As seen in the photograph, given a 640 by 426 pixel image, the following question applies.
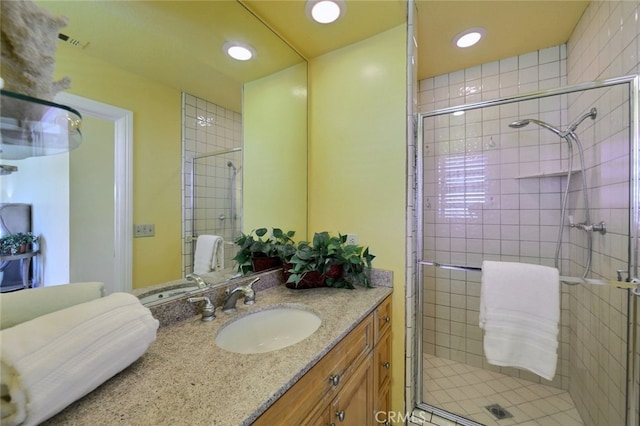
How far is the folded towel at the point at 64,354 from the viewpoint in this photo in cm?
42

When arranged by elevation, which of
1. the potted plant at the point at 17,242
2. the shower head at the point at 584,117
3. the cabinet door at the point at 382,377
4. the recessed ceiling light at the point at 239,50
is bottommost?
the cabinet door at the point at 382,377

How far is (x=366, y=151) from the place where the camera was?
1.50 meters

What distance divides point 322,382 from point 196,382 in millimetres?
369

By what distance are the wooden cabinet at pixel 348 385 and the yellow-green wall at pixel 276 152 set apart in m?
0.79

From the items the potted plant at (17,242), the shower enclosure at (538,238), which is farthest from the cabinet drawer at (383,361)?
the potted plant at (17,242)

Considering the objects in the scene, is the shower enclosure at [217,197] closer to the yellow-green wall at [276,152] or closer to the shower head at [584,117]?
the yellow-green wall at [276,152]

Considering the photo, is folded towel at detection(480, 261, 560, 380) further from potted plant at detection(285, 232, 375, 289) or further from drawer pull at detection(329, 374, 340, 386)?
drawer pull at detection(329, 374, 340, 386)

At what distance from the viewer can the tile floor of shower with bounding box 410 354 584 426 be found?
147 cm

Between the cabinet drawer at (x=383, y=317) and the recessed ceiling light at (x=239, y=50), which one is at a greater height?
the recessed ceiling light at (x=239, y=50)

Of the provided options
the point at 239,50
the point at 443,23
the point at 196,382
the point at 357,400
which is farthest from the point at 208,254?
the point at 443,23

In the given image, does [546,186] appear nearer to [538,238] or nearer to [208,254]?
[538,238]

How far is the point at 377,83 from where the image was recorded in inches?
58.0

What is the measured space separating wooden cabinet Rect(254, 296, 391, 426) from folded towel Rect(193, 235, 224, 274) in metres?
0.68

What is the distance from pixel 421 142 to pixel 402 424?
160cm
